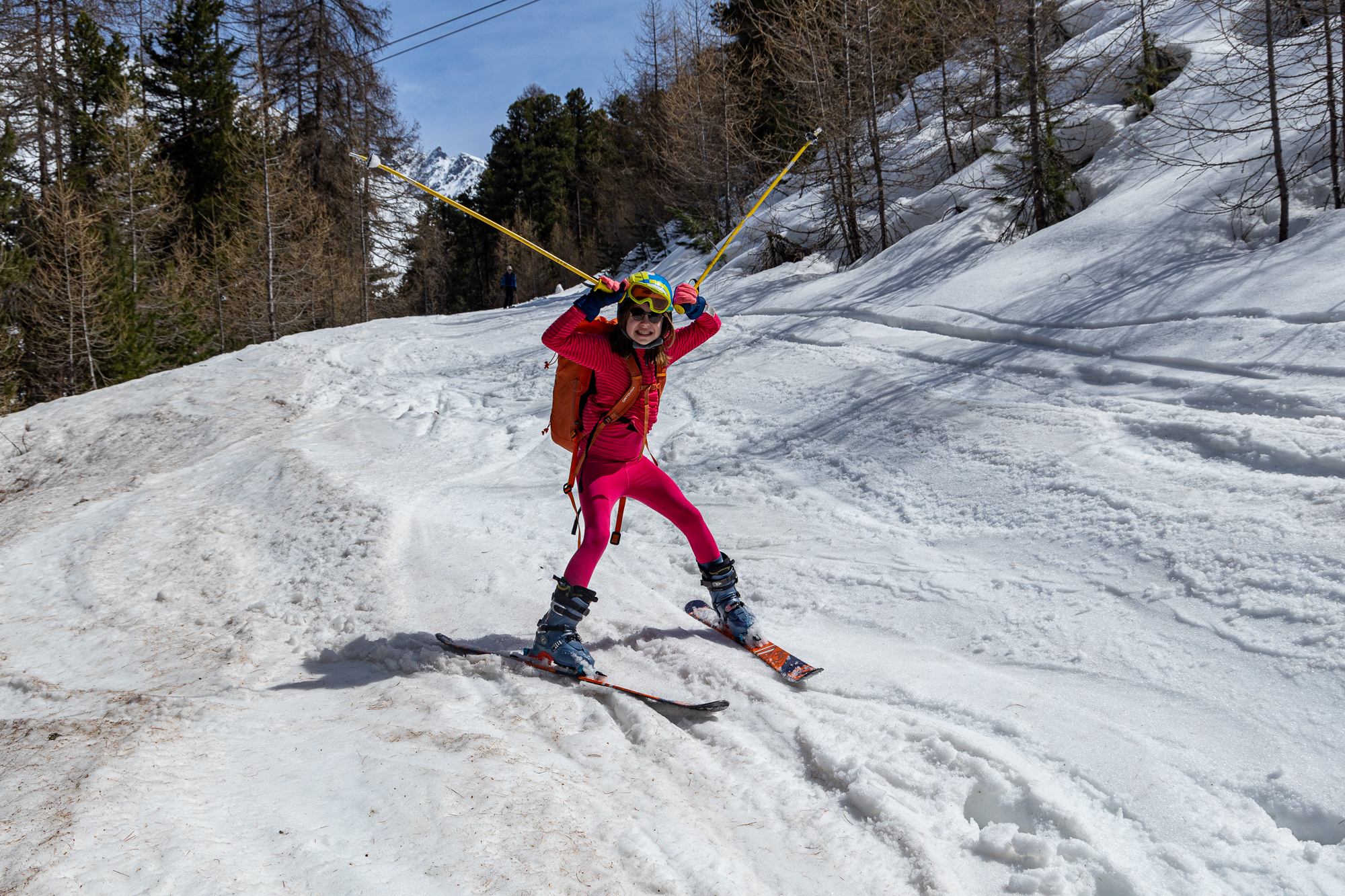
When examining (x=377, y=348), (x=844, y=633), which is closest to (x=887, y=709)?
(x=844, y=633)

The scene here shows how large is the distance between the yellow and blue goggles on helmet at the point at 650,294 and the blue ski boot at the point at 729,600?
4.29 ft

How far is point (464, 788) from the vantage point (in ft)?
8.29

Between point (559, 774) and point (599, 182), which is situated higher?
point (599, 182)

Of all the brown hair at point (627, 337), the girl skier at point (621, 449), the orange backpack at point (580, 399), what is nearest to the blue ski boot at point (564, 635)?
the girl skier at point (621, 449)

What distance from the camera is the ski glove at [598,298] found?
3.62 meters

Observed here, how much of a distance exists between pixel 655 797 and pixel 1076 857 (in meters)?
1.32

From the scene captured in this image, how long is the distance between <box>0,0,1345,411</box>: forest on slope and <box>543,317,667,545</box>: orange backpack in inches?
292

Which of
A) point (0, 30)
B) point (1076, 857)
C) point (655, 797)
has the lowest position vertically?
point (1076, 857)

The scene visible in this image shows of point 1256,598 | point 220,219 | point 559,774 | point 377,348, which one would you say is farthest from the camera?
point 220,219

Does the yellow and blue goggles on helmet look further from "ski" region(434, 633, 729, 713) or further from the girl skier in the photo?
"ski" region(434, 633, 729, 713)

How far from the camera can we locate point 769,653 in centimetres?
379

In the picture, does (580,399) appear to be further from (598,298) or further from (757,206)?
(757,206)

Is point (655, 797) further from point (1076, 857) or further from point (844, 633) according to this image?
point (844, 633)

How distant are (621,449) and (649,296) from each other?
0.78 meters
